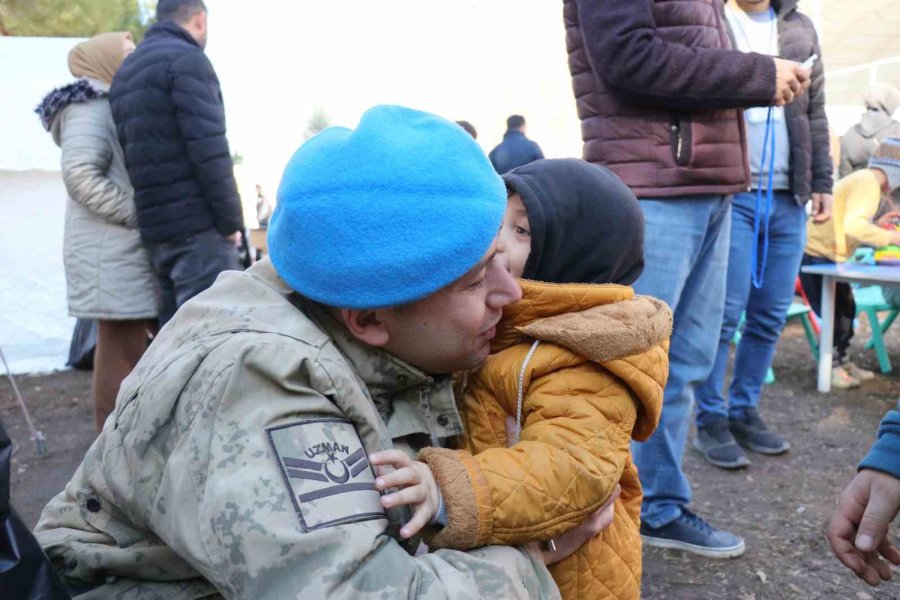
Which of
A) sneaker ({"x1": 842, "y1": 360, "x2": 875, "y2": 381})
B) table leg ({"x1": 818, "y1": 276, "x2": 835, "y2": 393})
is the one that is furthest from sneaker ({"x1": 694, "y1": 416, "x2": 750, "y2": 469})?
sneaker ({"x1": 842, "y1": 360, "x2": 875, "y2": 381})

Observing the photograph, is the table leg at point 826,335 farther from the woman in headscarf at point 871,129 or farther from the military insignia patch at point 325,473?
the military insignia patch at point 325,473

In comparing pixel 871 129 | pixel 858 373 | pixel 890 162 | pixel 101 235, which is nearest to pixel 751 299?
pixel 858 373

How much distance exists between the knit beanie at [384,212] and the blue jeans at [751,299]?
262 cm

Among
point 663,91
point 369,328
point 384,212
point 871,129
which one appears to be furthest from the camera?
point 871,129

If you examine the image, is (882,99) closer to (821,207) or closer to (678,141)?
(821,207)

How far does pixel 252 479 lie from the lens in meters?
0.95

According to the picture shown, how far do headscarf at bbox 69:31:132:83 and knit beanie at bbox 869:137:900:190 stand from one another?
4.76 m

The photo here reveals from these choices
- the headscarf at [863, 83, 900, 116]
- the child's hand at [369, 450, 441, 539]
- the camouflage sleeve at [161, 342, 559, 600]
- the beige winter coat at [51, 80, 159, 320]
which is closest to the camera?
the camouflage sleeve at [161, 342, 559, 600]

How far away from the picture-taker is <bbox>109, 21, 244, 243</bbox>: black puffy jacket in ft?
11.3

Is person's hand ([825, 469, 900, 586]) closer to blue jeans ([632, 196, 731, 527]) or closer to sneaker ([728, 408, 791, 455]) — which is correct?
blue jeans ([632, 196, 731, 527])

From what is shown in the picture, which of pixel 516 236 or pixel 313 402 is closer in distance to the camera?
pixel 313 402

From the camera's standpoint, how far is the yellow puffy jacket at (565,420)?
3.96 ft

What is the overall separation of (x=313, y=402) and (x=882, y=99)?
769 cm

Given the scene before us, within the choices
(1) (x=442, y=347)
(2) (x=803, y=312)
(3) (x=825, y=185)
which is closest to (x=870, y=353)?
(2) (x=803, y=312)
